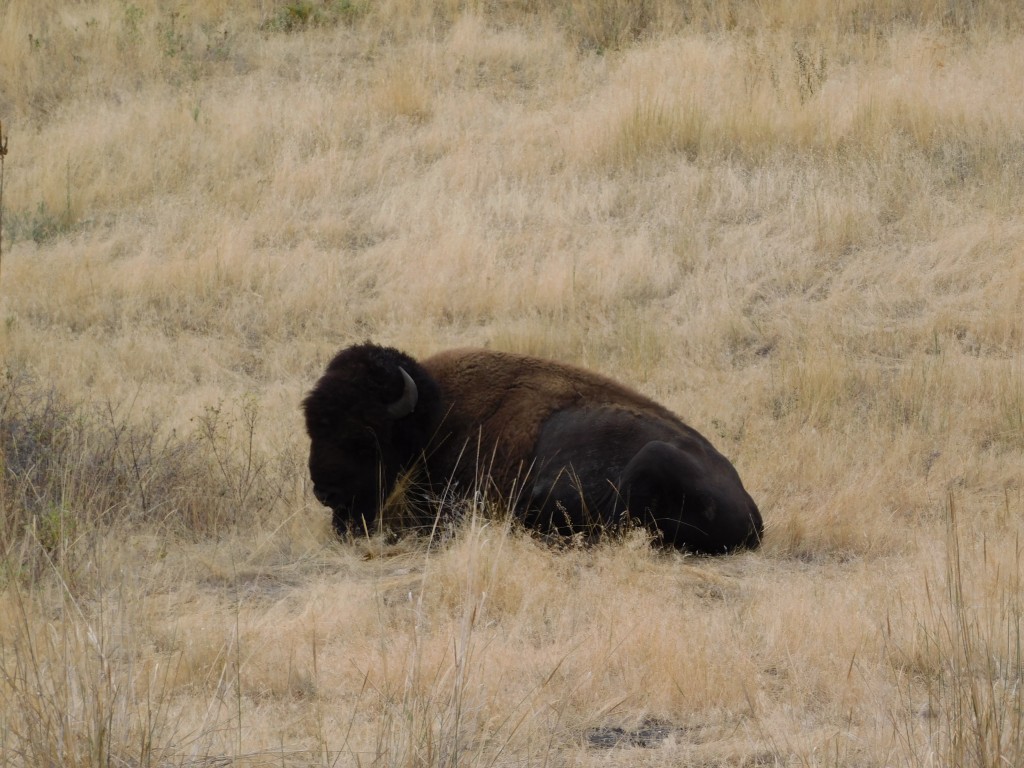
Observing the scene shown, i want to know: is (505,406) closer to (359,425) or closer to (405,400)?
(405,400)

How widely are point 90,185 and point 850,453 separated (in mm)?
8438

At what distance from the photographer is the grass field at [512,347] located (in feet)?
13.8

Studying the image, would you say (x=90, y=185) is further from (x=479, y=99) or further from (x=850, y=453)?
(x=850, y=453)

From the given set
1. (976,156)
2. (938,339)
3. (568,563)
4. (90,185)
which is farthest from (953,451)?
(90,185)

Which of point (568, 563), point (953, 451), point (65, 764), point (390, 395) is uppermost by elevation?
point (65, 764)

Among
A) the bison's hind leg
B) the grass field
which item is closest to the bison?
the bison's hind leg

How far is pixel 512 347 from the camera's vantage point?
10.5 metres

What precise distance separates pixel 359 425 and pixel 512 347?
3.75 metres

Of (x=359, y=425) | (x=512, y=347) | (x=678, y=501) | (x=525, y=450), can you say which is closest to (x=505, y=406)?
(x=525, y=450)

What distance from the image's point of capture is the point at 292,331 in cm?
1112

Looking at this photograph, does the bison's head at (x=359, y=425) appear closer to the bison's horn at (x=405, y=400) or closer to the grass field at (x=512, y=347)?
the bison's horn at (x=405, y=400)

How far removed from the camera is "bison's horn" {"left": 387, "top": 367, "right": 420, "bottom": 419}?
6820 millimetres

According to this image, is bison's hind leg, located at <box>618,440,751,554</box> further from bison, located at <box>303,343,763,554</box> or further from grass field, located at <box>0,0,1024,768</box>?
grass field, located at <box>0,0,1024,768</box>

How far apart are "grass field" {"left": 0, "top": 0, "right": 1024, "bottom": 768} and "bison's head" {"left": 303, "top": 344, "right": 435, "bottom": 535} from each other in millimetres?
245
